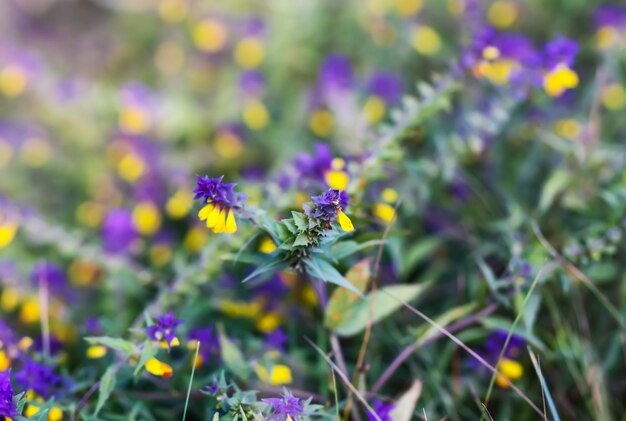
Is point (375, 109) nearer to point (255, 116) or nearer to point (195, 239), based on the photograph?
point (255, 116)

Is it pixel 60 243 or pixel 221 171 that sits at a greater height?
pixel 221 171

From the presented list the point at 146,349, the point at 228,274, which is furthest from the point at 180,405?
the point at 228,274

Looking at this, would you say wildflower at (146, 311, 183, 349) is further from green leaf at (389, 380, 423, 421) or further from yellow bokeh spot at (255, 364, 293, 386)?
green leaf at (389, 380, 423, 421)

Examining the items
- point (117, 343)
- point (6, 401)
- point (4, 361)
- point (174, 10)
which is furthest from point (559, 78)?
point (174, 10)

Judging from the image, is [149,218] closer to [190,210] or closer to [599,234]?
[190,210]

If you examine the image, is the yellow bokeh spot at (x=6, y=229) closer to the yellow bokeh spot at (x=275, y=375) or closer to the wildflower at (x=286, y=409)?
the yellow bokeh spot at (x=275, y=375)

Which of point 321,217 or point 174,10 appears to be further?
point 174,10
